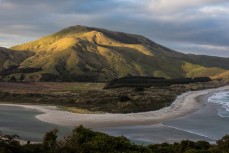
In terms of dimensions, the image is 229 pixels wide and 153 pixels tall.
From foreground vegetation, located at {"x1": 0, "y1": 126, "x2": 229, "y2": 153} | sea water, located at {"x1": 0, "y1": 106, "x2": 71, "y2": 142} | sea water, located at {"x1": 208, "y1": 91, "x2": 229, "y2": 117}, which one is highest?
foreground vegetation, located at {"x1": 0, "y1": 126, "x2": 229, "y2": 153}

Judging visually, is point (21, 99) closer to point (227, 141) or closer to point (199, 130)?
point (199, 130)

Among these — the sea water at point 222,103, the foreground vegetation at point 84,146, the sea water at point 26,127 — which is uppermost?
the foreground vegetation at point 84,146

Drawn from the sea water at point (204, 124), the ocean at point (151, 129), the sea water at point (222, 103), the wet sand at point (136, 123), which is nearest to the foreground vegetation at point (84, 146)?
→ the ocean at point (151, 129)

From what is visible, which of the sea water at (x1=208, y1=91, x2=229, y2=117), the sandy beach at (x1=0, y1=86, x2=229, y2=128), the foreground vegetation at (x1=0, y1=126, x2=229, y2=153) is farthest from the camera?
the sea water at (x1=208, y1=91, x2=229, y2=117)

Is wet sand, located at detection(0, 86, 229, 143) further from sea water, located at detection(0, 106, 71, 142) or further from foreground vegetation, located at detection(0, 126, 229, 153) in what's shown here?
foreground vegetation, located at detection(0, 126, 229, 153)

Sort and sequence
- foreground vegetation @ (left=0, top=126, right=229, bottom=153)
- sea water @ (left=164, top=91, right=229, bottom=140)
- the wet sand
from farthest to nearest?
1. sea water @ (left=164, top=91, right=229, bottom=140)
2. the wet sand
3. foreground vegetation @ (left=0, top=126, right=229, bottom=153)

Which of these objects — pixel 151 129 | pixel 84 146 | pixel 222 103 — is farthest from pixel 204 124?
pixel 222 103

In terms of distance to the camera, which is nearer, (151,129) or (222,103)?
(151,129)

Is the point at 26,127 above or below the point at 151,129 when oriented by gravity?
below

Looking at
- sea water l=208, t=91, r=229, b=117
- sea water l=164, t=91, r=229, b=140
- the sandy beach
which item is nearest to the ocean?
sea water l=164, t=91, r=229, b=140

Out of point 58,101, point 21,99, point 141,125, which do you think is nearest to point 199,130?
point 141,125

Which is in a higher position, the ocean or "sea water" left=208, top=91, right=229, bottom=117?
"sea water" left=208, top=91, right=229, bottom=117

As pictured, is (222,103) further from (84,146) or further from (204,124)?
(84,146)

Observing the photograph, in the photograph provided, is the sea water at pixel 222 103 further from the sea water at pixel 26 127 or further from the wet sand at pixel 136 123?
the sea water at pixel 26 127
